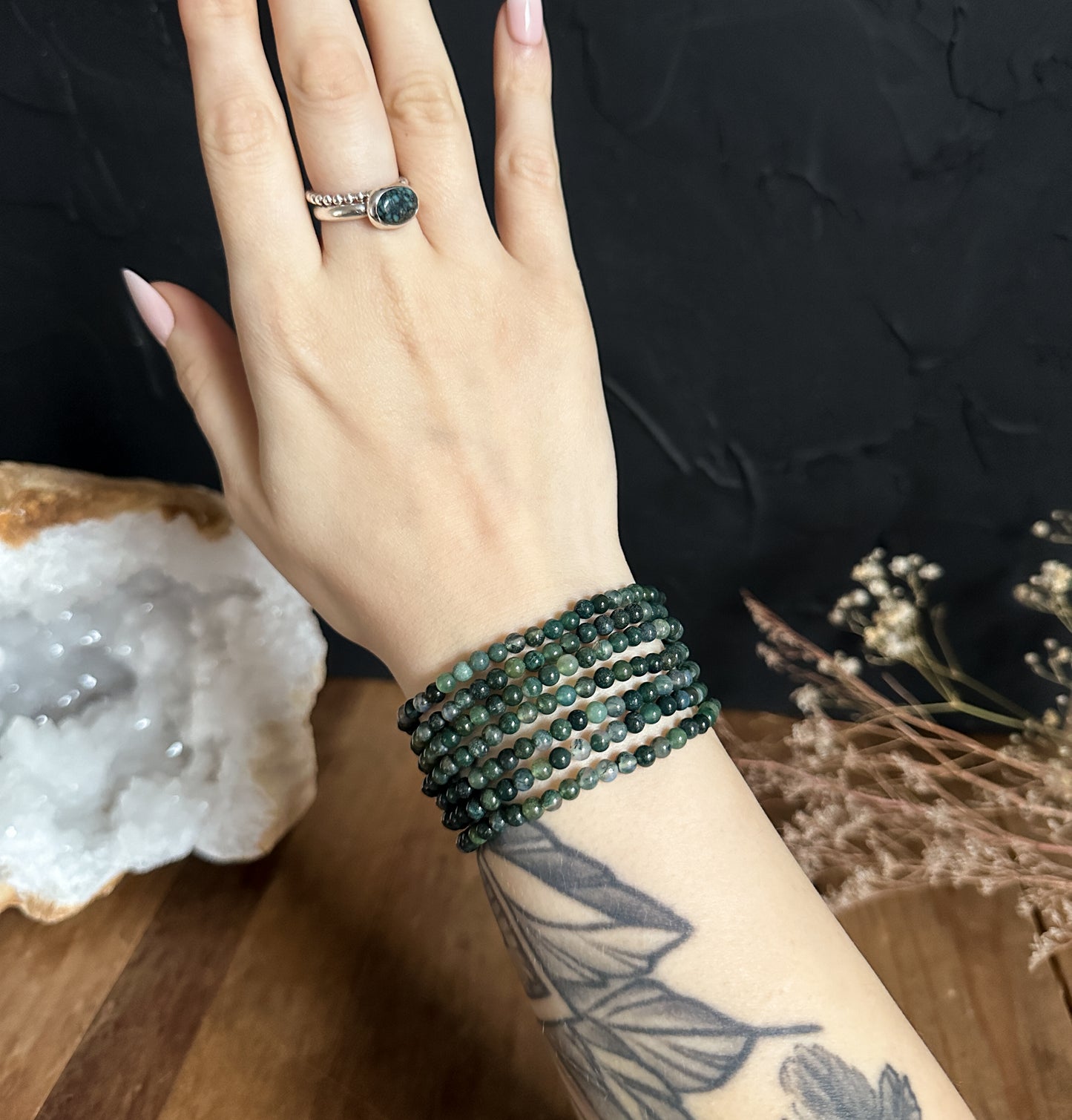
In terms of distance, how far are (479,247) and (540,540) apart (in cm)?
21

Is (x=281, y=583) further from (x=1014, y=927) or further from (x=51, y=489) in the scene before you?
(x=1014, y=927)

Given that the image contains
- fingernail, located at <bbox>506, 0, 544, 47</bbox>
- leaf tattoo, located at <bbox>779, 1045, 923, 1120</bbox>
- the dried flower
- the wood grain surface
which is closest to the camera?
leaf tattoo, located at <bbox>779, 1045, 923, 1120</bbox>

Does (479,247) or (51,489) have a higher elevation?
(479,247)

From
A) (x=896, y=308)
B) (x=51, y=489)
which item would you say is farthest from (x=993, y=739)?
(x=51, y=489)

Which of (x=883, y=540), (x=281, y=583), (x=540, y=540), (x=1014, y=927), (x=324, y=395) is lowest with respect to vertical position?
(x=1014, y=927)

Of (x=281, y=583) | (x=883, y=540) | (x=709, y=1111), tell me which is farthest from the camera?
(x=883, y=540)

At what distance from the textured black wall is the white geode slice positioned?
0.25 m

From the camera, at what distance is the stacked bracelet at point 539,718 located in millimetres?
562

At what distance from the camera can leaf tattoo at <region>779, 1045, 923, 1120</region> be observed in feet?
1.72

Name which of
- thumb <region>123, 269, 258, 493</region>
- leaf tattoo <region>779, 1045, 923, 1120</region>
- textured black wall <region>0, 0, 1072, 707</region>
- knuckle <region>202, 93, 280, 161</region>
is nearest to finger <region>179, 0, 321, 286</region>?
knuckle <region>202, 93, 280, 161</region>

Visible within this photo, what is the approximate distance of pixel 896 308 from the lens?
857 mm

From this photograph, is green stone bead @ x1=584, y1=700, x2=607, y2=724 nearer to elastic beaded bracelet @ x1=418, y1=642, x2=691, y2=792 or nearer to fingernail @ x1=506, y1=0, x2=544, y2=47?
elastic beaded bracelet @ x1=418, y1=642, x2=691, y2=792

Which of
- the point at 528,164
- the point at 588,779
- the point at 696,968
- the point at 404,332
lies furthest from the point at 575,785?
the point at 528,164

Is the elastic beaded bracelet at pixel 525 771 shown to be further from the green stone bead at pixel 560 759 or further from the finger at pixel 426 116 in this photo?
the finger at pixel 426 116
